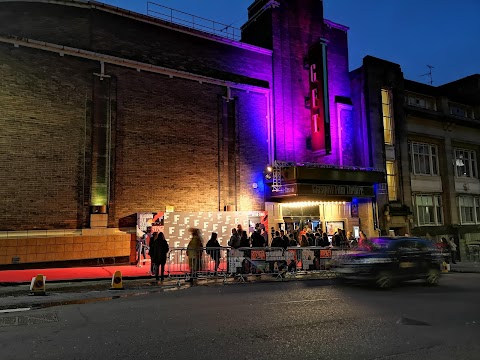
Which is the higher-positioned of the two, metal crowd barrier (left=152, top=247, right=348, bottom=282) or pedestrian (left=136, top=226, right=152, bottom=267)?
pedestrian (left=136, top=226, right=152, bottom=267)

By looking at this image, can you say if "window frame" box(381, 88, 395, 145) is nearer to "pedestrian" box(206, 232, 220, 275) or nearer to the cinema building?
the cinema building

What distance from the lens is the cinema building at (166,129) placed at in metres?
16.3

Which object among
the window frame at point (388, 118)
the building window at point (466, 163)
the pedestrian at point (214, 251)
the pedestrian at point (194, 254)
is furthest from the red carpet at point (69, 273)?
the building window at point (466, 163)

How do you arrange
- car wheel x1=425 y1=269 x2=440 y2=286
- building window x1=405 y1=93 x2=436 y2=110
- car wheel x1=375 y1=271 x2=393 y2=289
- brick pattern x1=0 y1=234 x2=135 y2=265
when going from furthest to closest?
building window x1=405 y1=93 x2=436 y2=110 → brick pattern x1=0 y1=234 x2=135 y2=265 → car wheel x1=425 y1=269 x2=440 y2=286 → car wheel x1=375 y1=271 x2=393 y2=289

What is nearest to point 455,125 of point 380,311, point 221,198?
point 221,198

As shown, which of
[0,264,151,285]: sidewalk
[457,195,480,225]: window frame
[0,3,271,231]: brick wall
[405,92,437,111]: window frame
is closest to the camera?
[0,264,151,285]: sidewalk

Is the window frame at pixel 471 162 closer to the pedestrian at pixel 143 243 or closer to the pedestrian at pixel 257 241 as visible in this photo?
the pedestrian at pixel 257 241

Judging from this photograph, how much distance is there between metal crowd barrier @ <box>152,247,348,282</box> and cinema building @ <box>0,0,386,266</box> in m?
3.82

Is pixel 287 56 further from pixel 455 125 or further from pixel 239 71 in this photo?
pixel 455 125

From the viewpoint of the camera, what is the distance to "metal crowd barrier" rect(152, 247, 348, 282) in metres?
14.0

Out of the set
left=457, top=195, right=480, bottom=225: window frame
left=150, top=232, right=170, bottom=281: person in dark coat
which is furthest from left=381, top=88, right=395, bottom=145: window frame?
left=150, top=232, right=170, bottom=281: person in dark coat

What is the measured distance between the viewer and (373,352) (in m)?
5.73

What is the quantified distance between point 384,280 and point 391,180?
619 inches

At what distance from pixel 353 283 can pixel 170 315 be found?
692 centimetres
